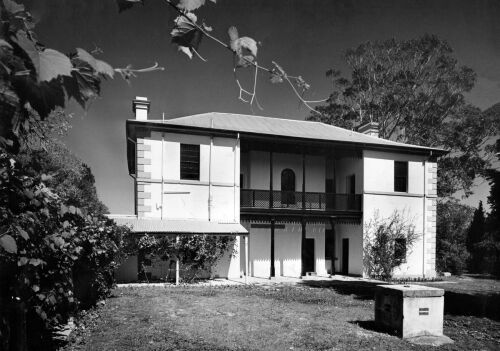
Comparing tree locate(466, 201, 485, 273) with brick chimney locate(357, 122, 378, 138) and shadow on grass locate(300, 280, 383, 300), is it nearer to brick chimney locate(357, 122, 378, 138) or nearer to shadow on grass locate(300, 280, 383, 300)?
brick chimney locate(357, 122, 378, 138)

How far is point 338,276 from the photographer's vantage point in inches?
845

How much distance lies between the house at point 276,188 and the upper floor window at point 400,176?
6cm

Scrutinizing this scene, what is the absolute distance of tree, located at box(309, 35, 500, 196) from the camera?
27844mm

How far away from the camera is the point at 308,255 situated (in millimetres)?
22281

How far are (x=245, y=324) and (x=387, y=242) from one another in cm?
1460

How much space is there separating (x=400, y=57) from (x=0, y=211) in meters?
30.4

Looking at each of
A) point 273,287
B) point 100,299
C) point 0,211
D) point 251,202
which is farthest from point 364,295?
point 0,211

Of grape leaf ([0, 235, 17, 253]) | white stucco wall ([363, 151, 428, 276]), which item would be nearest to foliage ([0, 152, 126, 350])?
grape leaf ([0, 235, 17, 253])

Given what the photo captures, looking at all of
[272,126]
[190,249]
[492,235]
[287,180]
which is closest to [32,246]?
[190,249]

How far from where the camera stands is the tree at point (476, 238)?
30781 mm

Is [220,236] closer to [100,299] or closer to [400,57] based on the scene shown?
[100,299]

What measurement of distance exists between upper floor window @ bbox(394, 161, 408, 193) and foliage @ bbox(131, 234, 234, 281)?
34.7 ft

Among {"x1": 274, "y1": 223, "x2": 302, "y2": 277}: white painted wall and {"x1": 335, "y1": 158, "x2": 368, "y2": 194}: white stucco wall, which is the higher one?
{"x1": 335, "y1": 158, "x2": 368, "y2": 194}: white stucco wall

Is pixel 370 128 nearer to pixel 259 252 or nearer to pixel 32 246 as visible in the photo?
pixel 259 252
